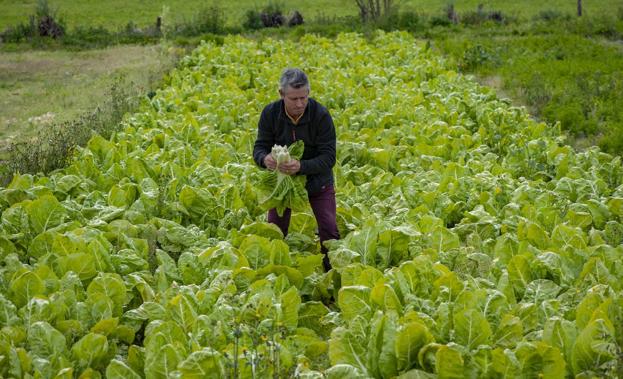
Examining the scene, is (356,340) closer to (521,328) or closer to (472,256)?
(521,328)

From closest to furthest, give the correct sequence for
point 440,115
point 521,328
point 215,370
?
point 215,370 → point 521,328 → point 440,115

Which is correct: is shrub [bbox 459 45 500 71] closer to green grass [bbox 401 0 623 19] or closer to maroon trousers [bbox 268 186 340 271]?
maroon trousers [bbox 268 186 340 271]

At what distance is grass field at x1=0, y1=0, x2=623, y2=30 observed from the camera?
1136 inches

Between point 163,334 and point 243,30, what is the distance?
63.0ft

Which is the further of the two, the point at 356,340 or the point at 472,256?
the point at 472,256

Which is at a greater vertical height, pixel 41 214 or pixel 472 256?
pixel 41 214

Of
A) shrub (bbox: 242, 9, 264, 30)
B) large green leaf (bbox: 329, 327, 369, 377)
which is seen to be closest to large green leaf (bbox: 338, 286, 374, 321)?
large green leaf (bbox: 329, 327, 369, 377)

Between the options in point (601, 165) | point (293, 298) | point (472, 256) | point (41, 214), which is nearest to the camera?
point (293, 298)

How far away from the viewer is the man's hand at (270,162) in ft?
16.3

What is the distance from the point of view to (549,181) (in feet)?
23.6

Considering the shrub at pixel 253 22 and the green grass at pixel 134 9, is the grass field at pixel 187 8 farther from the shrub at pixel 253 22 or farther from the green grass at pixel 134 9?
the shrub at pixel 253 22

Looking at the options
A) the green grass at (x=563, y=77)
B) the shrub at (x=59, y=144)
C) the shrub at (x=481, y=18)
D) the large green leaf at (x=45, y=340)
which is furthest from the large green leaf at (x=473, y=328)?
the shrub at (x=481, y=18)

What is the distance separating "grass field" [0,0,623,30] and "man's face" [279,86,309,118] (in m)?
23.0

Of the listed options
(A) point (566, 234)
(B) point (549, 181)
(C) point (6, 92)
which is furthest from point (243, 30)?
(A) point (566, 234)
